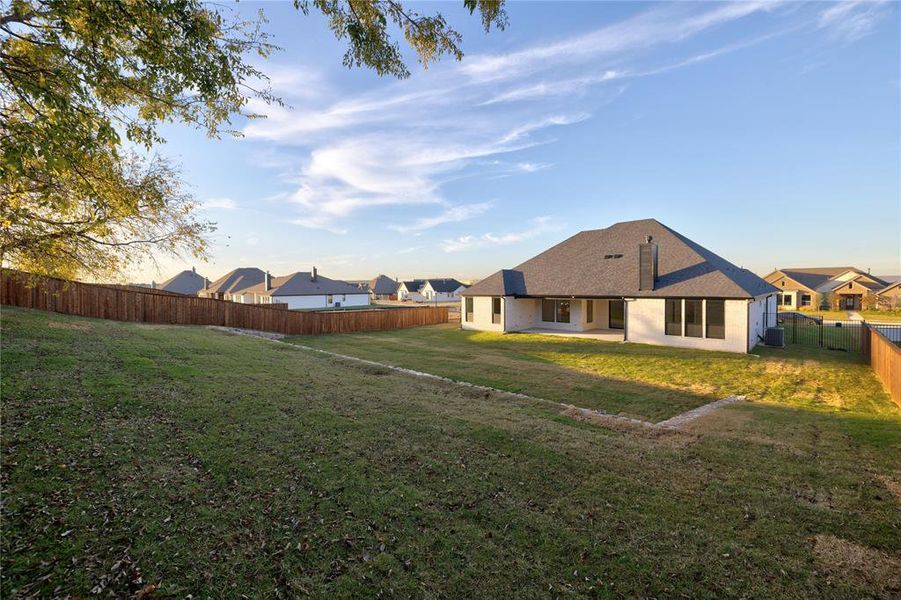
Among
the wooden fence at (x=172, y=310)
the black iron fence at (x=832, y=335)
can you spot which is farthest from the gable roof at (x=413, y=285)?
the black iron fence at (x=832, y=335)

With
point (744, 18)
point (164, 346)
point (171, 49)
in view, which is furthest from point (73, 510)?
point (744, 18)

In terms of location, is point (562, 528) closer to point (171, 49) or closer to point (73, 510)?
point (73, 510)

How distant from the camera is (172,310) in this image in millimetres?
20922

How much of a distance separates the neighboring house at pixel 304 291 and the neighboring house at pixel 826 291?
53.3 meters

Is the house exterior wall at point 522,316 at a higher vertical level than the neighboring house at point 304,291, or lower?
lower

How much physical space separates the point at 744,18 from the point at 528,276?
1703 cm

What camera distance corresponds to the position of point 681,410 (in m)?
10.2

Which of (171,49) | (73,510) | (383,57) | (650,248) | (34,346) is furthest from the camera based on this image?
(650,248)

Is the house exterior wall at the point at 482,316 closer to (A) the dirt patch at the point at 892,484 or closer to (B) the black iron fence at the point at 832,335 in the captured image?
(B) the black iron fence at the point at 832,335

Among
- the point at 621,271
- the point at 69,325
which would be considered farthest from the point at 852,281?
the point at 69,325

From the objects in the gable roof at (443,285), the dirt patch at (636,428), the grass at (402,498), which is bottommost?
the dirt patch at (636,428)

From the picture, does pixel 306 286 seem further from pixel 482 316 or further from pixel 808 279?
pixel 808 279

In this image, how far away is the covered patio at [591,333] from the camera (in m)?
21.7

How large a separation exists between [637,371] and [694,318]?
6.76m
